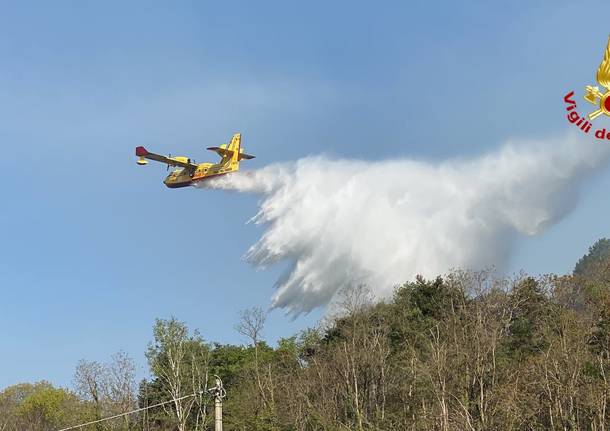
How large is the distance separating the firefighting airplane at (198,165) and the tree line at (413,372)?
14.9m

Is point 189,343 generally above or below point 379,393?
above

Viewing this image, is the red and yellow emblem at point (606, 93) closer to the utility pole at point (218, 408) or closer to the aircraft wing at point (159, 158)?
the utility pole at point (218, 408)

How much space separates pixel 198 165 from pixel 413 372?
25004 mm

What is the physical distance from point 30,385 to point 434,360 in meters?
88.6

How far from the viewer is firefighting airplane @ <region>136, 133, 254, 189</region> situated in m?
61.5

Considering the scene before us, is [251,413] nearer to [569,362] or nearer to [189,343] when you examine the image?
[189,343]

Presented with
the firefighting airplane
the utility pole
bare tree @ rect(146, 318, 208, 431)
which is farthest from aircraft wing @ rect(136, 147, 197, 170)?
the utility pole

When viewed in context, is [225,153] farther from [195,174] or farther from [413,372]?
[413,372]

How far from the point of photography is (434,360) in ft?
168

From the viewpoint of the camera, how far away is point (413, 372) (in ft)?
176

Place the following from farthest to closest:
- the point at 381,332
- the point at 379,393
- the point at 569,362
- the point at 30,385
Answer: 1. the point at 30,385
2. the point at 381,332
3. the point at 379,393
4. the point at 569,362

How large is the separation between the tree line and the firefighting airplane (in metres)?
14.9

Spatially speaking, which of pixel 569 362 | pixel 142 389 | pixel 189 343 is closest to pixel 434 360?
pixel 569 362

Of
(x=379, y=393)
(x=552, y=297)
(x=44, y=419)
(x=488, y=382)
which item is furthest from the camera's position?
(x=44, y=419)
